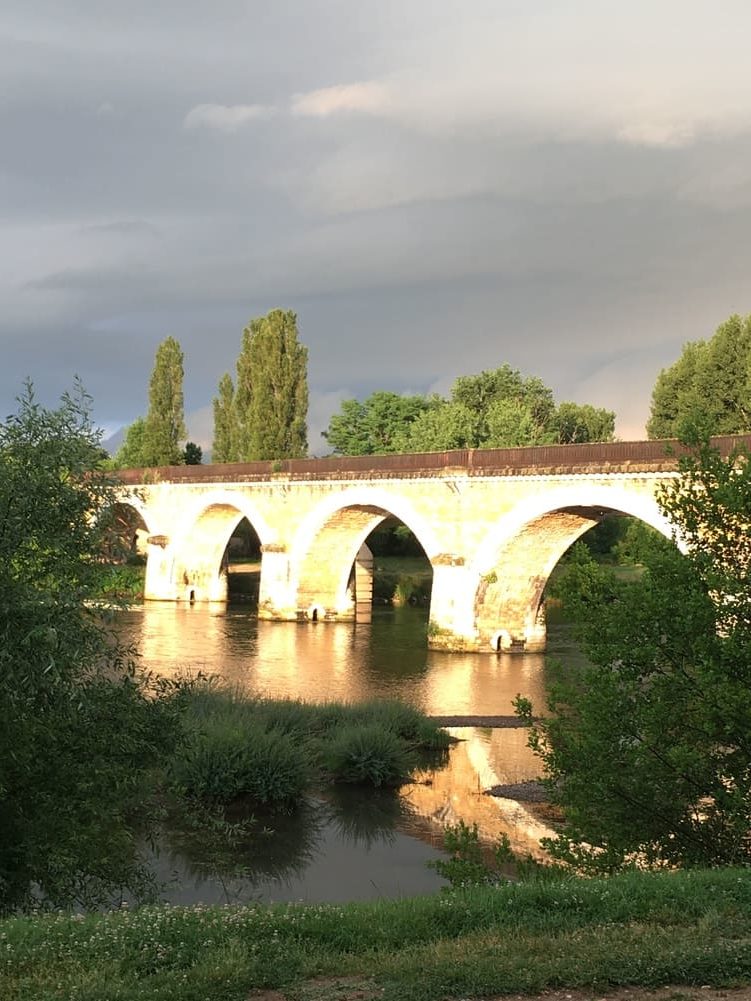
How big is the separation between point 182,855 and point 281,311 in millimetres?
33753

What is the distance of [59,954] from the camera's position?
559cm

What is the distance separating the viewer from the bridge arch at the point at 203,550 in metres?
39.1

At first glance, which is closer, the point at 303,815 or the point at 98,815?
the point at 98,815

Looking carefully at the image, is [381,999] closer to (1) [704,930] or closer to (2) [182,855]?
(1) [704,930]

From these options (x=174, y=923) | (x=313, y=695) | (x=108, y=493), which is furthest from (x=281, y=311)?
(x=174, y=923)

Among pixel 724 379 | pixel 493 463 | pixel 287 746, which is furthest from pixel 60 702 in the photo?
pixel 724 379

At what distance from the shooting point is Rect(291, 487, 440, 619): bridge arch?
106 ft

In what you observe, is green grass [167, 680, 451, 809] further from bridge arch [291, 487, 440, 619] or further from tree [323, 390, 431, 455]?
tree [323, 390, 431, 455]

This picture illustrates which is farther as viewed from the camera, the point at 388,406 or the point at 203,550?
the point at 388,406

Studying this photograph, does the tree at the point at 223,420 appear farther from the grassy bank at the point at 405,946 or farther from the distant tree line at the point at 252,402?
the grassy bank at the point at 405,946

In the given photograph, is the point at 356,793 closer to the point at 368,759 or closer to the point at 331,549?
the point at 368,759

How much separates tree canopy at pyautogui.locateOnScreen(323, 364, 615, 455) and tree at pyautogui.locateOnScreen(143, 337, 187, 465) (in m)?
10.5

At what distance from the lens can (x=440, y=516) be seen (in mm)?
27828

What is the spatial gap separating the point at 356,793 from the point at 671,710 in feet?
Answer: 23.0
